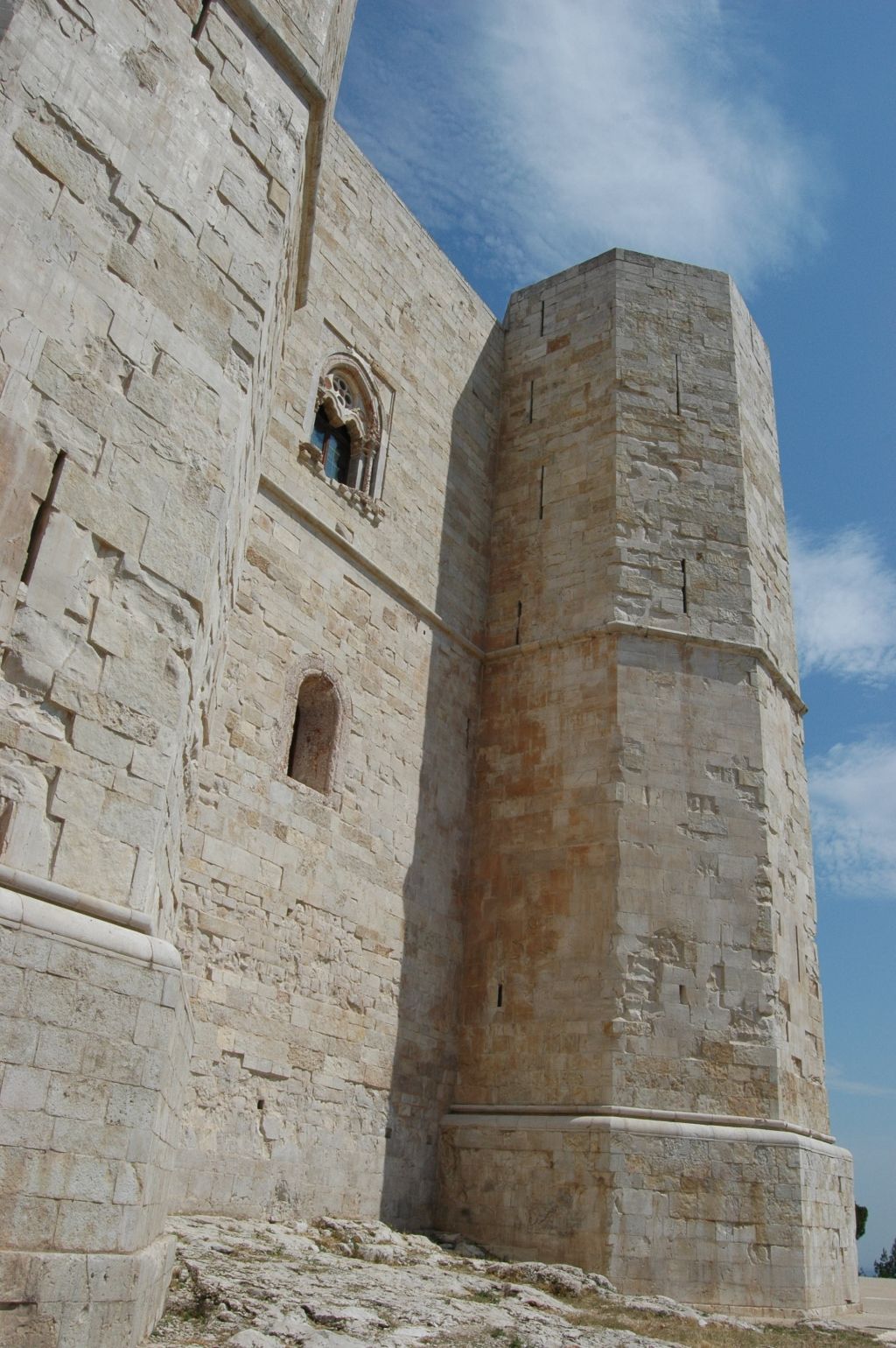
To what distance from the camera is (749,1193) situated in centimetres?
856

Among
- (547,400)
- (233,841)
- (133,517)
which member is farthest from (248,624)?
(547,400)

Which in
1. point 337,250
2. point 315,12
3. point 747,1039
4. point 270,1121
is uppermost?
point 337,250

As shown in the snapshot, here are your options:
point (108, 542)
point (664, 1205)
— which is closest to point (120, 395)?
point (108, 542)

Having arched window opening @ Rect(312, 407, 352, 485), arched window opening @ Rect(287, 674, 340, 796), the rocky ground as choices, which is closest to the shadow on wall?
the rocky ground

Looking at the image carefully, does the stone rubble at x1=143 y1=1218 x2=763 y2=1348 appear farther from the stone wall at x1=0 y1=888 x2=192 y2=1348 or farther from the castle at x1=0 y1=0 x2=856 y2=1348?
the stone wall at x1=0 y1=888 x2=192 y2=1348

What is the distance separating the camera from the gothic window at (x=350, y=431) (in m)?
10.3

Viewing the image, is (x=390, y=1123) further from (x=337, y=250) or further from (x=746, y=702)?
(x=337, y=250)

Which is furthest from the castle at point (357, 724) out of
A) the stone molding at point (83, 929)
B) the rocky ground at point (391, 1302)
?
the rocky ground at point (391, 1302)

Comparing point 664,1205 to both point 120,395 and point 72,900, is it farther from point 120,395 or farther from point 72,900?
point 120,395

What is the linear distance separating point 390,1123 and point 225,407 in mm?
6037

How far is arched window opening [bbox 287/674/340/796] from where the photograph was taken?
359 inches

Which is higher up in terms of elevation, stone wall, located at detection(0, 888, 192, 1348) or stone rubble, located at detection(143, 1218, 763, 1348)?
stone wall, located at detection(0, 888, 192, 1348)

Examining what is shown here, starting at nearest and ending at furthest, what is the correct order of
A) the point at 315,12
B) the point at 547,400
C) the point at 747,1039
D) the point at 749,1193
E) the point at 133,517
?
the point at 133,517 → the point at 315,12 → the point at 749,1193 → the point at 747,1039 → the point at 547,400

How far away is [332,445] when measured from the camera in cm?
1052
